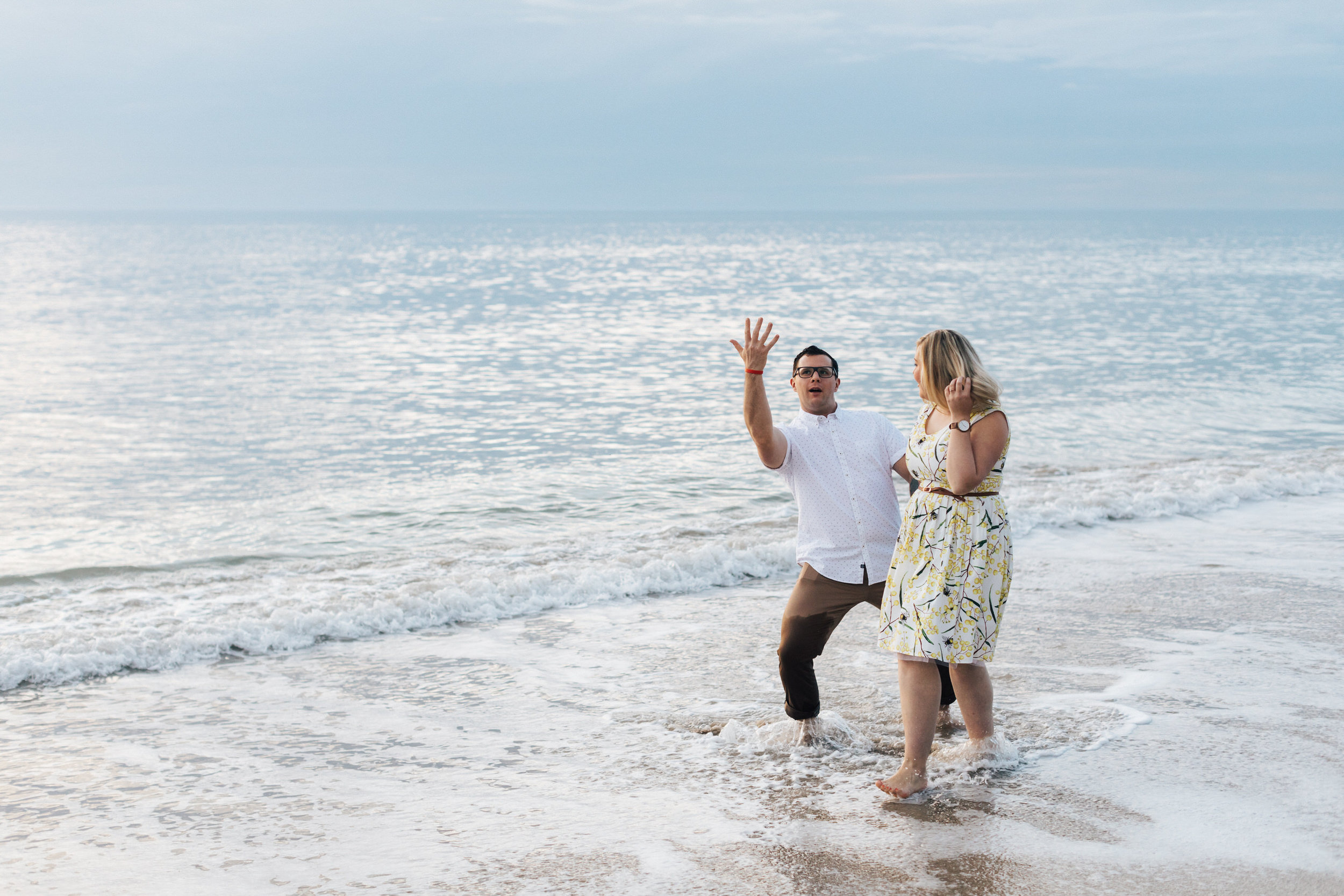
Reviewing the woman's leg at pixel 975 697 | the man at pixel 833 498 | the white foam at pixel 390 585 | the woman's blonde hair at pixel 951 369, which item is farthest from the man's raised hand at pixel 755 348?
the white foam at pixel 390 585

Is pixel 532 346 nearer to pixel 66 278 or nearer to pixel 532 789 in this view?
pixel 532 789

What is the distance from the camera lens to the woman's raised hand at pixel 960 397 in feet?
13.1

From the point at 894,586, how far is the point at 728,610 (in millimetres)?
3756

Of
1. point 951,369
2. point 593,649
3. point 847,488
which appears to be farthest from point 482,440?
point 951,369

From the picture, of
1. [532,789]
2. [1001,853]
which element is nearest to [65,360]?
[532,789]

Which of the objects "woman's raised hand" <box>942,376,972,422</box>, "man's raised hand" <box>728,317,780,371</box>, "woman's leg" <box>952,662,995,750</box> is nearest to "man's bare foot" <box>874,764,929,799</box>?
"woman's leg" <box>952,662,995,750</box>

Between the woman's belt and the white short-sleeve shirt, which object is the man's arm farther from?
the woman's belt

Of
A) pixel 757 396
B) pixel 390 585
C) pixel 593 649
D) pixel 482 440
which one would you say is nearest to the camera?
pixel 757 396

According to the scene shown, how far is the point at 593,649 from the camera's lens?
7180 mm

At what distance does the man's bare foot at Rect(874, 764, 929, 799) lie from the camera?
4469 mm

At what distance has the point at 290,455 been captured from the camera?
52.2ft

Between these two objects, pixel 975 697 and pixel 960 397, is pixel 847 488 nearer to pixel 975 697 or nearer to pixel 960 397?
pixel 960 397

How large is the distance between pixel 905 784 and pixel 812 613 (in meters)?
0.79

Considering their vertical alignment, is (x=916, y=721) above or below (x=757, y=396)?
below
